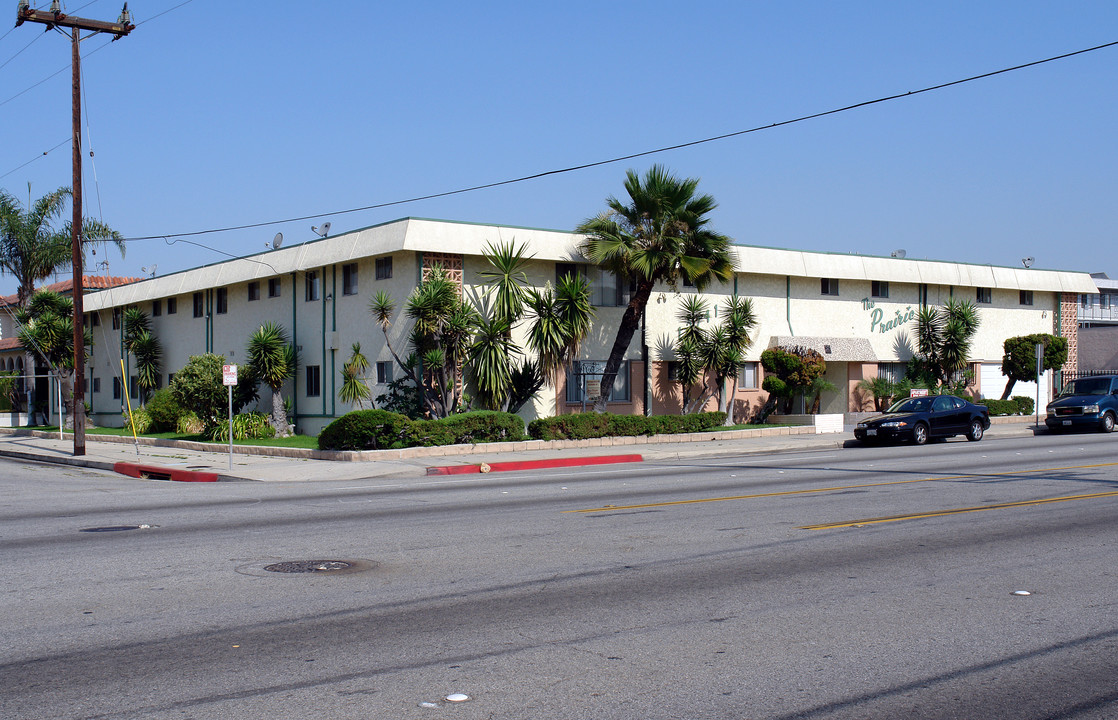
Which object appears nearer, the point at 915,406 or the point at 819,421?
the point at 915,406

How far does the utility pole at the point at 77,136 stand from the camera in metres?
27.5

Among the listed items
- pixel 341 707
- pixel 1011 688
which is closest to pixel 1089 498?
pixel 1011 688

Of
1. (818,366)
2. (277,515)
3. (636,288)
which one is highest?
(636,288)

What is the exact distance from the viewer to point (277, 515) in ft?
44.2

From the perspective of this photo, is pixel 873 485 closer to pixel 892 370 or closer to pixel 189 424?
pixel 892 370

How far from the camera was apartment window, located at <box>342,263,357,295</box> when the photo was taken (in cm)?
3164

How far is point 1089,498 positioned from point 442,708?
12.0 meters

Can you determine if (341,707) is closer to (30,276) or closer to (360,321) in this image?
(360,321)

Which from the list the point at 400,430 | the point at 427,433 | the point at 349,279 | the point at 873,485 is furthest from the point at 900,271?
the point at 873,485

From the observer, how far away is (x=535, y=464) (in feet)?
76.1

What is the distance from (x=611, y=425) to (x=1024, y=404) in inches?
829

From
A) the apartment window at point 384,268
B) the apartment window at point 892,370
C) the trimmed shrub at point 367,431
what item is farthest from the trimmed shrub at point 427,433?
the apartment window at point 892,370

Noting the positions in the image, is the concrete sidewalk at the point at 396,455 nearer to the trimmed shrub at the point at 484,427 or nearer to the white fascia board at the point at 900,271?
the trimmed shrub at the point at 484,427

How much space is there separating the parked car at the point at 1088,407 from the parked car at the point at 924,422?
4702 mm
